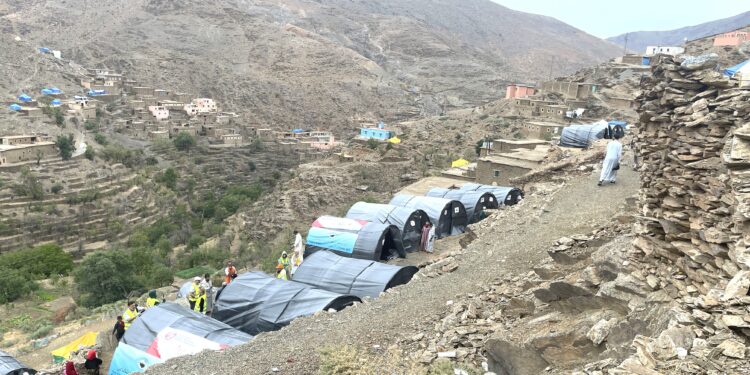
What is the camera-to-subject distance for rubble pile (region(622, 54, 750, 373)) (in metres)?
2.80

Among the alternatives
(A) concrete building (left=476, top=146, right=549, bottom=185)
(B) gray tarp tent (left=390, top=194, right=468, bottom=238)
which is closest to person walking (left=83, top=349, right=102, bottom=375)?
(B) gray tarp tent (left=390, top=194, right=468, bottom=238)

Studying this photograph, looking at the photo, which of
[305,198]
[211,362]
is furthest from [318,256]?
[305,198]

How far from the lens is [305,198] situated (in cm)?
2702

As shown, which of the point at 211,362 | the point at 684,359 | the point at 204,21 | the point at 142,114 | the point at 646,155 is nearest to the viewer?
the point at 684,359

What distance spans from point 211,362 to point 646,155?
5340mm

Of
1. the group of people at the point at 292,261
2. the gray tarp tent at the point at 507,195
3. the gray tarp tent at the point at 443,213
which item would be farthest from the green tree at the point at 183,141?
the group of people at the point at 292,261

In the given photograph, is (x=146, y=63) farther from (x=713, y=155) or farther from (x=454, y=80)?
(x=713, y=155)

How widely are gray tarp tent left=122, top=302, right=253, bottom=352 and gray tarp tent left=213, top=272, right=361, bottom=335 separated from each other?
0.71 meters

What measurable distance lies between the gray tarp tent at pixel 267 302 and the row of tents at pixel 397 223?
275 centimetres

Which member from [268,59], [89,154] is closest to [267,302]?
[89,154]

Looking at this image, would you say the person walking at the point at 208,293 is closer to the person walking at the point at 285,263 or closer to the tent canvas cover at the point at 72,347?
the person walking at the point at 285,263

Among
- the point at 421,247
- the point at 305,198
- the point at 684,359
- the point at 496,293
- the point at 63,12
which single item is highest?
the point at 63,12

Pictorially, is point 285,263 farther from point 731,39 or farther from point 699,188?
point 731,39

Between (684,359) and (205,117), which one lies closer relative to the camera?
(684,359)
